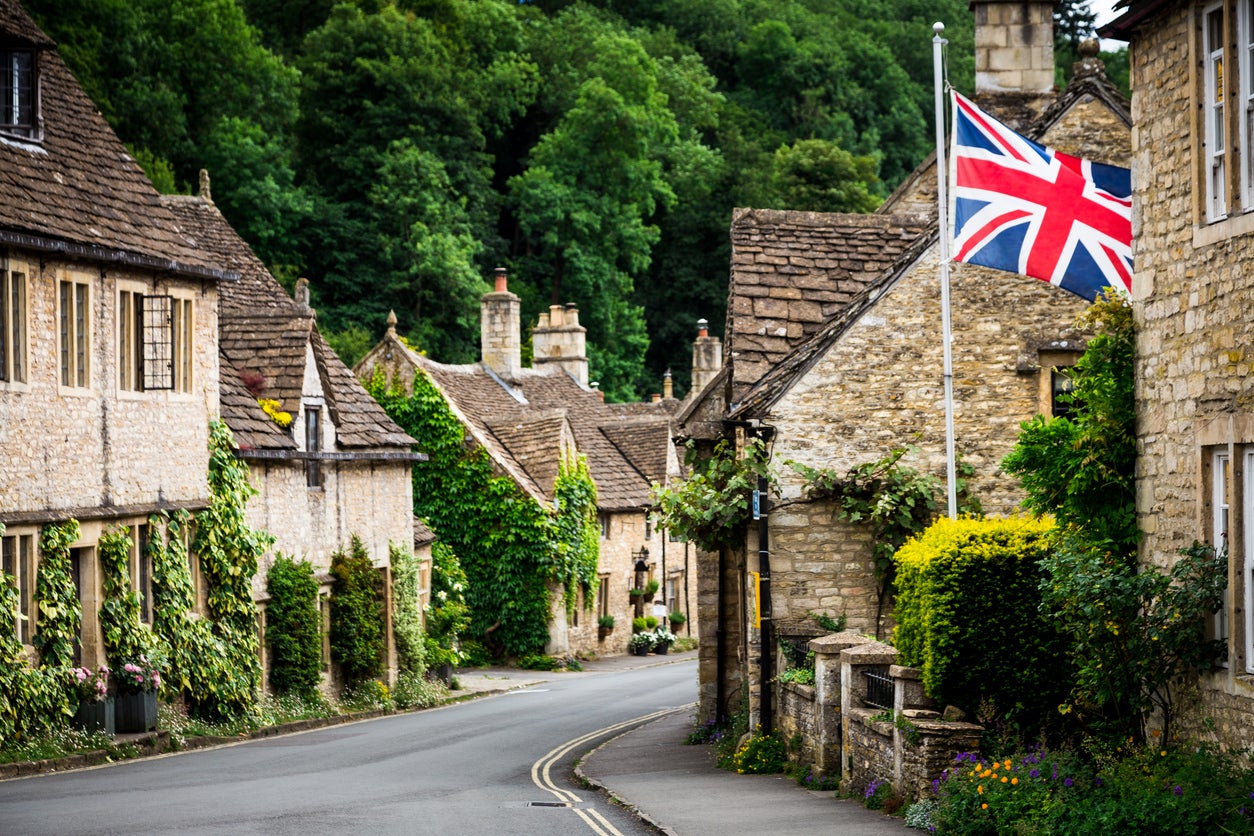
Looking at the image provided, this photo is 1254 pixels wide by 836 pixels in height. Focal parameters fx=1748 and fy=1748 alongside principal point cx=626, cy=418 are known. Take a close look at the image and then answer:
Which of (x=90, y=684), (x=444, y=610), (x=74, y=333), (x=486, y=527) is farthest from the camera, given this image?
(x=486, y=527)

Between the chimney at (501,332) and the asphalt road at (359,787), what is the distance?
83.3 ft

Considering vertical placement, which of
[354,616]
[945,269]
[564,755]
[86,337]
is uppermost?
[945,269]

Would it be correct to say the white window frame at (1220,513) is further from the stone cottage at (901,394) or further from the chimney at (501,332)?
the chimney at (501,332)

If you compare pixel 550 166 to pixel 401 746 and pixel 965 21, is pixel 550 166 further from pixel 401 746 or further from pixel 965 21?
pixel 401 746

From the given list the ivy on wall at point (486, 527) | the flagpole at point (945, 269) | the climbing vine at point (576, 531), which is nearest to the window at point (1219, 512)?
the flagpole at point (945, 269)

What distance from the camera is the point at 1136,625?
44.9 ft

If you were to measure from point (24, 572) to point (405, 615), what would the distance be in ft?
43.6

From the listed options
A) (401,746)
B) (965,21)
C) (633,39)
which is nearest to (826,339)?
(401,746)

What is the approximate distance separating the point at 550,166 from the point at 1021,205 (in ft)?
198

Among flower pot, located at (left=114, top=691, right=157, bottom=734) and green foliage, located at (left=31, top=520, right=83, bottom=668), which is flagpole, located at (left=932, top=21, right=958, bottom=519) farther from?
flower pot, located at (left=114, top=691, right=157, bottom=734)

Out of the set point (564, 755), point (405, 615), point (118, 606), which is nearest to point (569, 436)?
point (405, 615)

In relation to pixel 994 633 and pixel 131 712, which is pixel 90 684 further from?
pixel 994 633

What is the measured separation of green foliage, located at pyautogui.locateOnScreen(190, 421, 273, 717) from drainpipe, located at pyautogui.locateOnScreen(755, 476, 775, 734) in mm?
10166

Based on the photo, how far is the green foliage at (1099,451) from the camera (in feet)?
48.0
